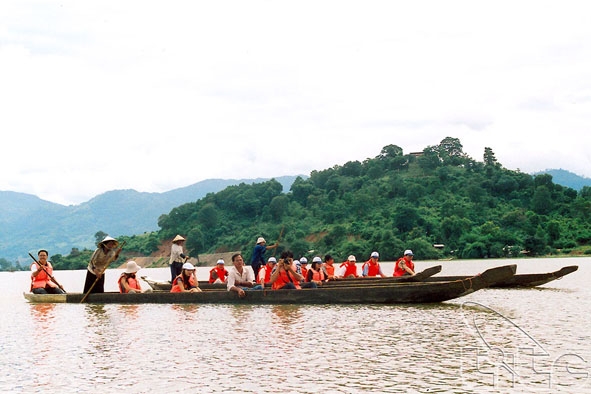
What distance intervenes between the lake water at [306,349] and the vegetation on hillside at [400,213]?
179ft

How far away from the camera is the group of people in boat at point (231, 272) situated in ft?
62.9

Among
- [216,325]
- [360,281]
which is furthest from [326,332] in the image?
[360,281]

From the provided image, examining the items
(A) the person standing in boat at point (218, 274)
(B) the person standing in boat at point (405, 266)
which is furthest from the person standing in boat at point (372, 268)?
(A) the person standing in boat at point (218, 274)

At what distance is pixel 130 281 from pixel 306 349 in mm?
10632

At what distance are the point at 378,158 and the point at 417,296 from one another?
98.5 m

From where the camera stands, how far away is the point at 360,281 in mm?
22281

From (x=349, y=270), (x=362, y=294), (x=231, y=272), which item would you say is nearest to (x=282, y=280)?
(x=231, y=272)

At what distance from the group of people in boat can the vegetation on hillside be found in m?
48.7

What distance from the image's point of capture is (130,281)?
2166 centimetres

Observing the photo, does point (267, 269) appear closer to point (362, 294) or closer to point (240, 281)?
point (240, 281)

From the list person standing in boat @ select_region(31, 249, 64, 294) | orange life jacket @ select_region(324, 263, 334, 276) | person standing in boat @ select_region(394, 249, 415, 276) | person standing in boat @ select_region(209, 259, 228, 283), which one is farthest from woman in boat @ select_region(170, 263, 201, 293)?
person standing in boat @ select_region(394, 249, 415, 276)

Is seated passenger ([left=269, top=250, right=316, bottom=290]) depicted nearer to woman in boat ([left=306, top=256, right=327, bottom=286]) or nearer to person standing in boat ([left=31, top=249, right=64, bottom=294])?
woman in boat ([left=306, top=256, right=327, bottom=286])

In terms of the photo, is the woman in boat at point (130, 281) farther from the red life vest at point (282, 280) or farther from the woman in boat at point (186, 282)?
the red life vest at point (282, 280)

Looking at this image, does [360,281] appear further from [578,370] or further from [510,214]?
[510,214]
